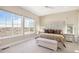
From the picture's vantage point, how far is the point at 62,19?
6.28ft

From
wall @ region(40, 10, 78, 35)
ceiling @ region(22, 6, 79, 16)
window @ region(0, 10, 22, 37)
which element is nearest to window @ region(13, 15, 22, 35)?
window @ region(0, 10, 22, 37)

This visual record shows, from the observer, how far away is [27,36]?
200 cm

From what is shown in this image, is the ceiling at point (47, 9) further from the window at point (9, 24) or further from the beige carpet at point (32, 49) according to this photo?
the beige carpet at point (32, 49)

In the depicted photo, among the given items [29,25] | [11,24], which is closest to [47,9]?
[29,25]

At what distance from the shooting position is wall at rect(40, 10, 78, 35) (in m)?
1.86

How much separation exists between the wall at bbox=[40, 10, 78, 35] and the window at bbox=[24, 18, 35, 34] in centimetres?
23

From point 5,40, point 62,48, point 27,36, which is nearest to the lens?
point 5,40

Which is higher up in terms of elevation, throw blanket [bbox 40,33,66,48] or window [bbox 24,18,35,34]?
window [bbox 24,18,35,34]

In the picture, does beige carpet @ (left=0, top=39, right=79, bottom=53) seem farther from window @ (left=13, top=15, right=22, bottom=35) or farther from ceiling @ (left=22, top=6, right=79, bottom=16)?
ceiling @ (left=22, top=6, right=79, bottom=16)

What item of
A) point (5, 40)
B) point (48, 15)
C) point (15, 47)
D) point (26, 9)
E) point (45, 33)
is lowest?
point (15, 47)

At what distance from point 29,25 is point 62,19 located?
0.81 meters
